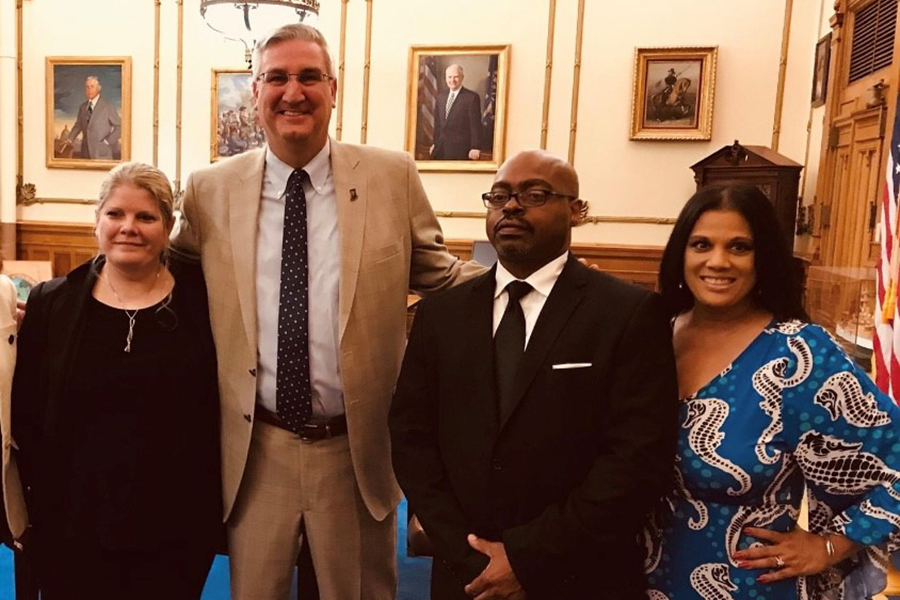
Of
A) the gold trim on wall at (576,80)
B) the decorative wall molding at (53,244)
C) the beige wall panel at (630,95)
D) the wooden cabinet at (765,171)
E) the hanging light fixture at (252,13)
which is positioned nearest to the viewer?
the hanging light fixture at (252,13)

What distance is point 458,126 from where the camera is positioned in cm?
657

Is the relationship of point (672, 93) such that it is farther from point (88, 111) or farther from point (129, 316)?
point (88, 111)

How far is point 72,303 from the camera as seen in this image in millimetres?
1942

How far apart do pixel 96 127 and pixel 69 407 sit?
20.4ft

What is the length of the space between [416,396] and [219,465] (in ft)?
2.28

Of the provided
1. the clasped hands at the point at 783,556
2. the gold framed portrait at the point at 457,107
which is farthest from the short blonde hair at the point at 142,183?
the gold framed portrait at the point at 457,107

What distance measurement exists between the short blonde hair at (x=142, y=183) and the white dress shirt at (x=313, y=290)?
0.25 m

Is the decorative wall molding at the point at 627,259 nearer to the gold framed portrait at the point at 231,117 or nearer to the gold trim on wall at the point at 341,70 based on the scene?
the gold trim on wall at the point at 341,70

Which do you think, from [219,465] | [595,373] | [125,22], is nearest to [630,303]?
[595,373]

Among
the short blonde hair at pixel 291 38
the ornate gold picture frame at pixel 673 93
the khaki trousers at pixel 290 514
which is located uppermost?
the ornate gold picture frame at pixel 673 93

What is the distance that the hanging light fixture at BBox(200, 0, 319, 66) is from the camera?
5.03 m

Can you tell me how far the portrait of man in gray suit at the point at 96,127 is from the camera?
7.21 metres

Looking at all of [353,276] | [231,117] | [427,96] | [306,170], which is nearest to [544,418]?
[353,276]

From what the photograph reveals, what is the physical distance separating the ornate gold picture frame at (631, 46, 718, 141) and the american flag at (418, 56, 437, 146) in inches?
67.8
